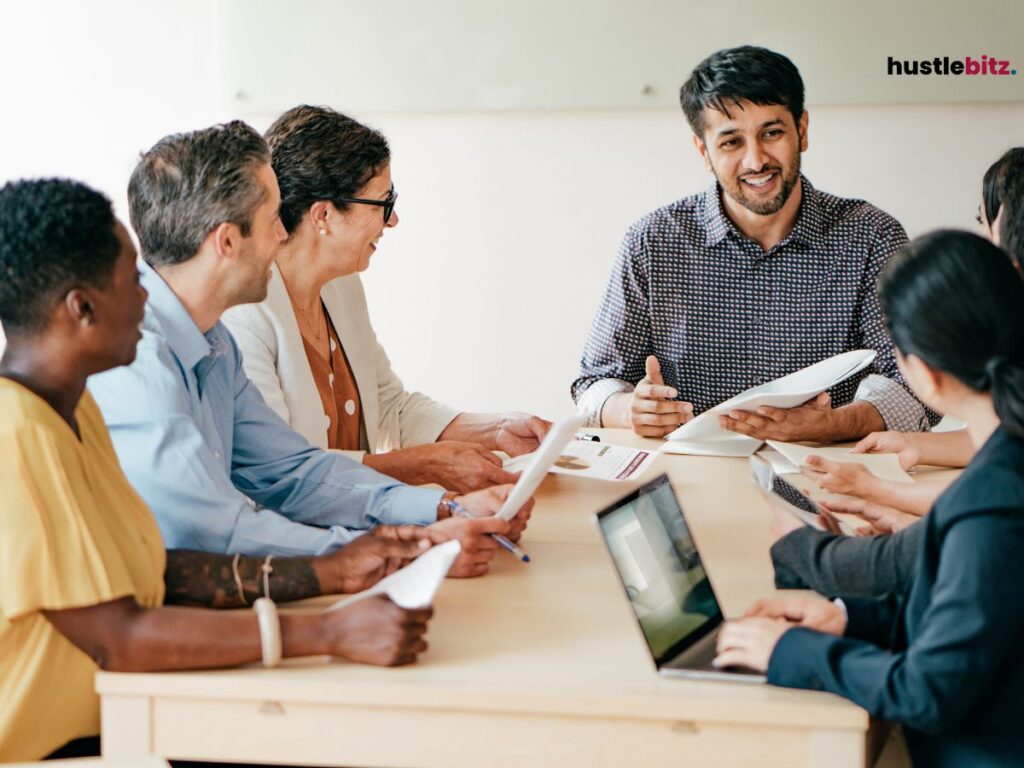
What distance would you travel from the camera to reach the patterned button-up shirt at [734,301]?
9.33 feet

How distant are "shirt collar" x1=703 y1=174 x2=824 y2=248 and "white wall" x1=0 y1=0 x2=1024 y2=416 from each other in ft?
2.60

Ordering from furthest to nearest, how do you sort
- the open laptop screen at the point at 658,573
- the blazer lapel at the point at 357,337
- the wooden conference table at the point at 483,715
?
the blazer lapel at the point at 357,337, the open laptop screen at the point at 658,573, the wooden conference table at the point at 483,715

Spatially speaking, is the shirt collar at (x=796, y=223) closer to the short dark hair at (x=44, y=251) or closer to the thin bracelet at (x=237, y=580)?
the thin bracelet at (x=237, y=580)

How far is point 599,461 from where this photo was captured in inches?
90.3

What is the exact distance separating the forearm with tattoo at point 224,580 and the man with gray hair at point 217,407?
7 centimetres

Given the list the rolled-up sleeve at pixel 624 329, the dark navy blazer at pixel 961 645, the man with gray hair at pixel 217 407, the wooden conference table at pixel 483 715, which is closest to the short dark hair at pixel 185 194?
the man with gray hair at pixel 217 407

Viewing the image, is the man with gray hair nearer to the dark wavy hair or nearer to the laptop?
the laptop

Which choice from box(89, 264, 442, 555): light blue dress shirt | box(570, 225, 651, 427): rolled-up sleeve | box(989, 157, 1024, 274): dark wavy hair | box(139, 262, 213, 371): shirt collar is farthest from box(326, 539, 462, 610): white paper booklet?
box(570, 225, 651, 427): rolled-up sleeve

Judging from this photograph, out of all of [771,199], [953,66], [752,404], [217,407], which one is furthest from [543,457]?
[953,66]

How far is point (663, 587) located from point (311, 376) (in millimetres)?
1088

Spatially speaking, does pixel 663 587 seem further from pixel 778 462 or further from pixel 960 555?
pixel 778 462

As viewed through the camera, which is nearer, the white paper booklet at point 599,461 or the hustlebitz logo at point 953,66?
the white paper booklet at point 599,461

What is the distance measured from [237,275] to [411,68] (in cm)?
205

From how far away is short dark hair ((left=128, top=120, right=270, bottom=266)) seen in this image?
5.79 ft
